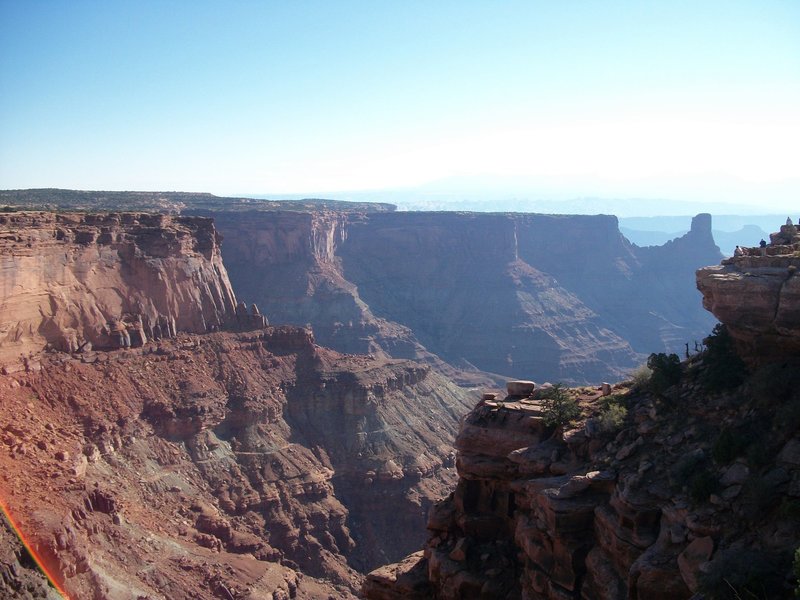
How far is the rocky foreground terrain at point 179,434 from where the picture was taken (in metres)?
46.9

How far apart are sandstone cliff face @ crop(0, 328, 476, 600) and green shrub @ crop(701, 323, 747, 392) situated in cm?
3246

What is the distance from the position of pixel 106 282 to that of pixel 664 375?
51199 mm

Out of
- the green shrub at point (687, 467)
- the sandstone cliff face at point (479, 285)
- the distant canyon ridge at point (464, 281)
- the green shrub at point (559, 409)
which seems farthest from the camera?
the sandstone cliff face at point (479, 285)

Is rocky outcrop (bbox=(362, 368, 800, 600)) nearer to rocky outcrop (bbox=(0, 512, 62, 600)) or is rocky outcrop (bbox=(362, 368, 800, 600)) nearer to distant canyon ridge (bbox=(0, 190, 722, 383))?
rocky outcrop (bbox=(0, 512, 62, 600))

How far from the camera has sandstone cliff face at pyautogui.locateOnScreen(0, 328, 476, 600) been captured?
4628cm

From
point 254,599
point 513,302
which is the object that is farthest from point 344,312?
point 254,599

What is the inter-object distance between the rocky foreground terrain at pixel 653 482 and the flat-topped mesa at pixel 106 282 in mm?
39427

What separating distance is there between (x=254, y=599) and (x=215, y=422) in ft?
64.0

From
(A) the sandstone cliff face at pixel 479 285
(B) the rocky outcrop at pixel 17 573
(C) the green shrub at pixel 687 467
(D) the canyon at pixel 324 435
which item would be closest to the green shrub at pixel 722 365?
(D) the canyon at pixel 324 435

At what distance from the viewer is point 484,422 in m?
29.2

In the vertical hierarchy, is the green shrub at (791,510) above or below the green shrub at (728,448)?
below

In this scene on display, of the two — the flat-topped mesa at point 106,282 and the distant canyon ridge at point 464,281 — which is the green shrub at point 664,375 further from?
the distant canyon ridge at point 464,281

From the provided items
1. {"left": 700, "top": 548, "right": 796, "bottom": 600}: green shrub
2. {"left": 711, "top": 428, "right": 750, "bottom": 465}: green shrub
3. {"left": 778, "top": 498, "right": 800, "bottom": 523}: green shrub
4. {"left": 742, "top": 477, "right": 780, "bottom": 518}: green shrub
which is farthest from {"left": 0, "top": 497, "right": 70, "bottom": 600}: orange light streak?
{"left": 778, "top": 498, "right": 800, "bottom": 523}: green shrub

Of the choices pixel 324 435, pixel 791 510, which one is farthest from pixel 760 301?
pixel 324 435
